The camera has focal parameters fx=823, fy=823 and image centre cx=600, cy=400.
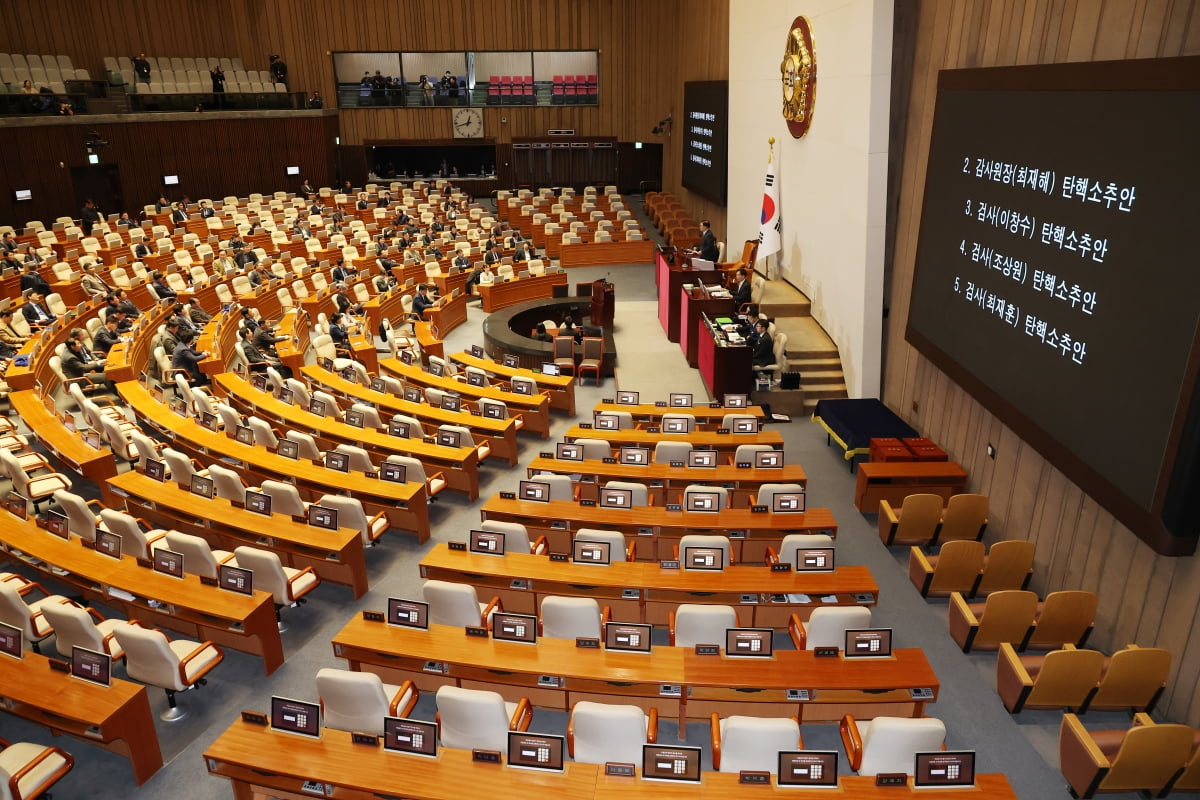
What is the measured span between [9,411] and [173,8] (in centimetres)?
2376

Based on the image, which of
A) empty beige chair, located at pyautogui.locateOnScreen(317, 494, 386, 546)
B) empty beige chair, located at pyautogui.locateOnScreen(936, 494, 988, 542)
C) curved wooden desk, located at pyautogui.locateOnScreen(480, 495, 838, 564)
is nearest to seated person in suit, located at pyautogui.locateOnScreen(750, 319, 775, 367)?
empty beige chair, located at pyautogui.locateOnScreen(936, 494, 988, 542)

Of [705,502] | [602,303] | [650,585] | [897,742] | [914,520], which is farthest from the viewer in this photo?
[602,303]

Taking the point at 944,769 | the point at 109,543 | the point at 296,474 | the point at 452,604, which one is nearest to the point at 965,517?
the point at 944,769

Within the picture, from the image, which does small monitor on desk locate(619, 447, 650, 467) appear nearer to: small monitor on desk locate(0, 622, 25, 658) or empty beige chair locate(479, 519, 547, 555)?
empty beige chair locate(479, 519, 547, 555)

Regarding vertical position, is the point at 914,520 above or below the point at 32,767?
below

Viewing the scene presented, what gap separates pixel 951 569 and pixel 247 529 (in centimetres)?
695

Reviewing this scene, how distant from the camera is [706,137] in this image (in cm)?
2370

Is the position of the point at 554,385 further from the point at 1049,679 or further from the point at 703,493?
the point at 1049,679

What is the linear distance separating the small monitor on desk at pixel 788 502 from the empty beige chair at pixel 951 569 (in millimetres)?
1219

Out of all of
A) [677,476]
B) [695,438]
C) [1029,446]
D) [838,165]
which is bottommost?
[695,438]

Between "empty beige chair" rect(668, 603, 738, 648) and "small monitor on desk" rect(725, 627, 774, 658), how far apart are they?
0.28 metres

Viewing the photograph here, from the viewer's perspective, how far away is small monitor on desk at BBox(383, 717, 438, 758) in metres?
5.08

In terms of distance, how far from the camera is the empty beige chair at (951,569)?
7.94 m

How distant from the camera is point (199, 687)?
22.9 feet
